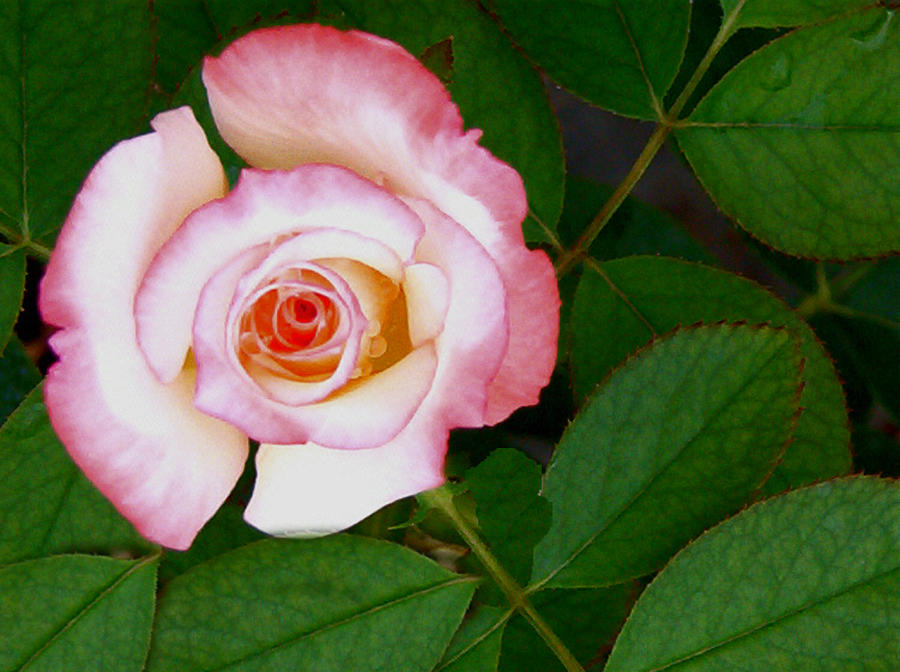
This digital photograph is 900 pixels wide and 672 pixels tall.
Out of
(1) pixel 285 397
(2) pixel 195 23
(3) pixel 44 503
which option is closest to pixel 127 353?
(1) pixel 285 397

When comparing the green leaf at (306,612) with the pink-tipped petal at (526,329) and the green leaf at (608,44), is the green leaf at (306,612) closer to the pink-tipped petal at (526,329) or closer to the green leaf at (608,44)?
the pink-tipped petal at (526,329)

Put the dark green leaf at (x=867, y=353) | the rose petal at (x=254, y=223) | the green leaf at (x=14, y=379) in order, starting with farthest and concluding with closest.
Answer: the dark green leaf at (x=867, y=353) → the green leaf at (x=14, y=379) → the rose petal at (x=254, y=223)

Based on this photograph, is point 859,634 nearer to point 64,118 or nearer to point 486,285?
point 486,285


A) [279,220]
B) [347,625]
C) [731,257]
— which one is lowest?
[731,257]

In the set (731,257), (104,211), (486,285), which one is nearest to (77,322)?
(104,211)

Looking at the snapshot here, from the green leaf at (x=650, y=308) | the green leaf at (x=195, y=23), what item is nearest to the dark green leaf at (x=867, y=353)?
the green leaf at (x=650, y=308)

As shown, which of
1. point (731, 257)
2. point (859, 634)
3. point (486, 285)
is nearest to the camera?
point (486, 285)
